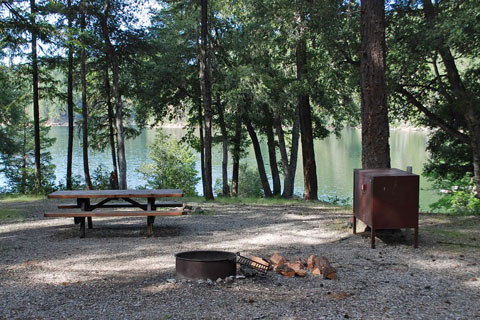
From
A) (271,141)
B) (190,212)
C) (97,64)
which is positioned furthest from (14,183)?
(190,212)

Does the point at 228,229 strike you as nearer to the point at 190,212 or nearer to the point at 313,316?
the point at 190,212

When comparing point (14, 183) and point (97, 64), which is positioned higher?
point (97, 64)

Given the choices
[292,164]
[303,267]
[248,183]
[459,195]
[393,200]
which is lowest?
[248,183]

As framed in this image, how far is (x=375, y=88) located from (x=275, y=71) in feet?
33.1

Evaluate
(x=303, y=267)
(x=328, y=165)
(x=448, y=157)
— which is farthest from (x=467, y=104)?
(x=328, y=165)

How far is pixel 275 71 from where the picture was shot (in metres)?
17.0

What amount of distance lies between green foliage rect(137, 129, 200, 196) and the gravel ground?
72.7ft

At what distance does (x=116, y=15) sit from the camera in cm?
1553

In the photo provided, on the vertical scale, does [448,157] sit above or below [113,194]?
above

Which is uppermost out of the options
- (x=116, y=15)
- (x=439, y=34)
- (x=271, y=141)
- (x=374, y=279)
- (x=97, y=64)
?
(x=116, y=15)

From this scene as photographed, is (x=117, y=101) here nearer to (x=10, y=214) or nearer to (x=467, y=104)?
(x=10, y=214)

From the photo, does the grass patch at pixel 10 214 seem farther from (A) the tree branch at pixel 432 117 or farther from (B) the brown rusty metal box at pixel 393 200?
(A) the tree branch at pixel 432 117

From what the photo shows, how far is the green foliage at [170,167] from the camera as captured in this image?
30.6 meters

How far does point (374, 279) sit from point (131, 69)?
47.6 ft
